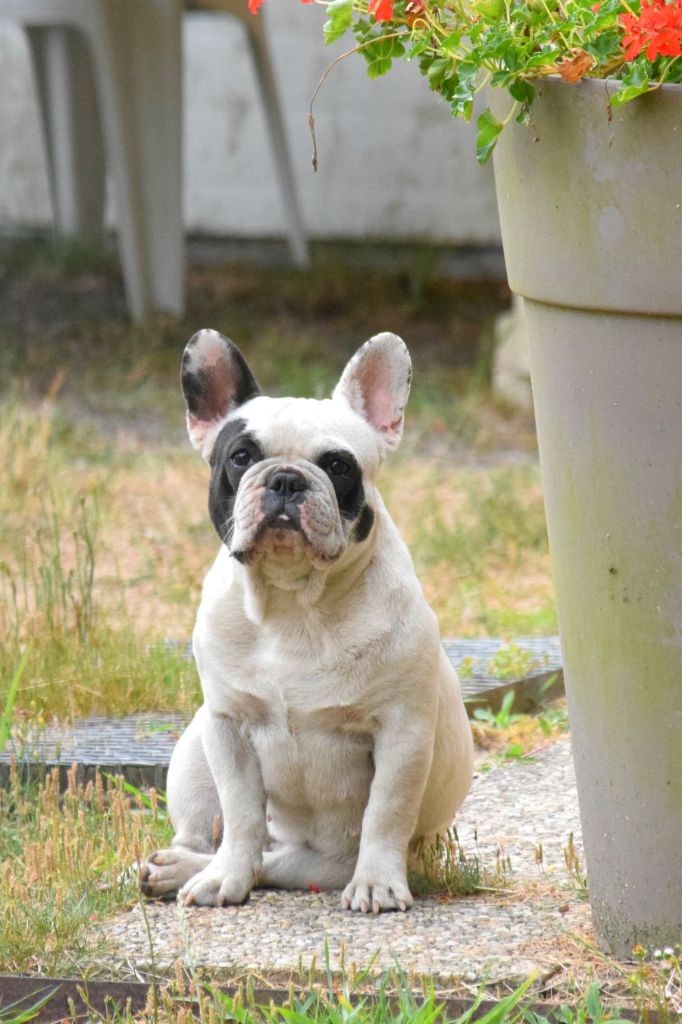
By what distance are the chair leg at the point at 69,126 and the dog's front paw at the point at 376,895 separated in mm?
7920

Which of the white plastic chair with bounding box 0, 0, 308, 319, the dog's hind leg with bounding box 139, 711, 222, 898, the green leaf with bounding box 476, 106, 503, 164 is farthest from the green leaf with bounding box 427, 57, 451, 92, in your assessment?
the white plastic chair with bounding box 0, 0, 308, 319

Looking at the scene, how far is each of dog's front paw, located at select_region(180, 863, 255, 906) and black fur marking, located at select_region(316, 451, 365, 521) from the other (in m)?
0.66

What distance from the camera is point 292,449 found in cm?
285

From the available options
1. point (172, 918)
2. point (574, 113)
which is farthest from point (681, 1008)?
point (574, 113)

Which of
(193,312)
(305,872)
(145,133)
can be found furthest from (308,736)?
(193,312)

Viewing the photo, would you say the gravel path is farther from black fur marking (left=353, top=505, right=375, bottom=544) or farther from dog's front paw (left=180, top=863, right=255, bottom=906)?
black fur marking (left=353, top=505, right=375, bottom=544)

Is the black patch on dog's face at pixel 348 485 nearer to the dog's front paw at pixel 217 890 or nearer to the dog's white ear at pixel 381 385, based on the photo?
the dog's white ear at pixel 381 385

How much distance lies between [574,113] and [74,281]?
26.0ft

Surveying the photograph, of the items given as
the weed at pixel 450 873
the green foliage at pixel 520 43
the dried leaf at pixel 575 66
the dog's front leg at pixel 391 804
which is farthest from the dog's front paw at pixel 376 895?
the dried leaf at pixel 575 66

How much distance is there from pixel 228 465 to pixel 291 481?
18cm

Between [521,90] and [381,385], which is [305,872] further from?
[521,90]

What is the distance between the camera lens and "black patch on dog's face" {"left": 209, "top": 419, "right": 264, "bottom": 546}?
2.88 metres

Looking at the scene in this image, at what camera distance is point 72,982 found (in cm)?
256

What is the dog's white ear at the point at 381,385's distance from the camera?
3039 millimetres
